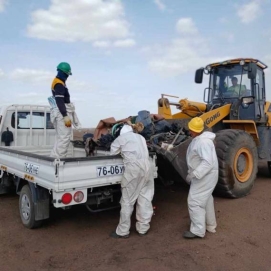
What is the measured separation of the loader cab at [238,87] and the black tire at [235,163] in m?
1.04

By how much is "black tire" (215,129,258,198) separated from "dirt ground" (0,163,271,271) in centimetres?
31

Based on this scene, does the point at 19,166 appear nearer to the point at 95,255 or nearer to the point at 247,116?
the point at 95,255

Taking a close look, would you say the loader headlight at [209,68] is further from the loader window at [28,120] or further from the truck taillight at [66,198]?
the truck taillight at [66,198]

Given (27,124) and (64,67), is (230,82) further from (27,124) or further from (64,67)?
(27,124)

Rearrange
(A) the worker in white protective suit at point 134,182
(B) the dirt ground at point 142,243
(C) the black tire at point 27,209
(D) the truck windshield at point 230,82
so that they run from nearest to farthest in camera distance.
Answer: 1. (B) the dirt ground at point 142,243
2. (A) the worker in white protective suit at point 134,182
3. (C) the black tire at point 27,209
4. (D) the truck windshield at point 230,82

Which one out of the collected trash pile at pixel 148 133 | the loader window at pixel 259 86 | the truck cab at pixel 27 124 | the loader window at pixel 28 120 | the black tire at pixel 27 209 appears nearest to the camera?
the black tire at pixel 27 209

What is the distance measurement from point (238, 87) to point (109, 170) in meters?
4.36

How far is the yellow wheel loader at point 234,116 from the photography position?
5.92 meters

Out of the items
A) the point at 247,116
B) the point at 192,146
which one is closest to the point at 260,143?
the point at 247,116

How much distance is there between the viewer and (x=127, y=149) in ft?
14.4

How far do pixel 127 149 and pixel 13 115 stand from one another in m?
3.73

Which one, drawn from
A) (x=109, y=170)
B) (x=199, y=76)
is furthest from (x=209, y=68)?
(x=109, y=170)

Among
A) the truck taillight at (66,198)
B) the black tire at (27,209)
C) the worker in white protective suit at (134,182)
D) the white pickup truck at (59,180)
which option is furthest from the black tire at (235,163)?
the black tire at (27,209)

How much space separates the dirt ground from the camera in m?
3.67
